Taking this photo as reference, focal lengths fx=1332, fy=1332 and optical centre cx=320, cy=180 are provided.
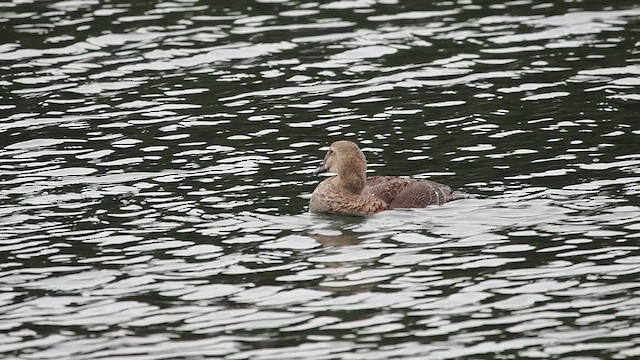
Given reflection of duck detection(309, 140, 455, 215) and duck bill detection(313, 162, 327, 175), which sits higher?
duck bill detection(313, 162, 327, 175)

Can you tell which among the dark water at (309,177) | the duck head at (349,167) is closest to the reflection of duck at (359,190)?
the duck head at (349,167)

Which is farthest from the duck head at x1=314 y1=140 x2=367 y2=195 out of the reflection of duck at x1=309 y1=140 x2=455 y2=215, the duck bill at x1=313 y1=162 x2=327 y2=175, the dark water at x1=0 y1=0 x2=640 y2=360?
the dark water at x1=0 y1=0 x2=640 y2=360

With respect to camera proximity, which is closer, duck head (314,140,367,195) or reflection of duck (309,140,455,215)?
reflection of duck (309,140,455,215)

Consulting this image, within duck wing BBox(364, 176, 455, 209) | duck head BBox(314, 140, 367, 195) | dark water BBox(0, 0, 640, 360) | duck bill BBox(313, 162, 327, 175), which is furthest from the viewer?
duck bill BBox(313, 162, 327, 175)

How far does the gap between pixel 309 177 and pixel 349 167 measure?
1072 mm

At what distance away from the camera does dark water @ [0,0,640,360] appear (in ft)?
32.5

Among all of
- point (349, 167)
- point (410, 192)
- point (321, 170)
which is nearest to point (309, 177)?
point (321, 170)

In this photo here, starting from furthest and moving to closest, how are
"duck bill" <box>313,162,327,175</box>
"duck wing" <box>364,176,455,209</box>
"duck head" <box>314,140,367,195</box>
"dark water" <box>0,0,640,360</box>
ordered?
1. "duck bill" <box>313,162,327,175</box>
2. "duck head" <box>314,140,367,195</box>
3. "duck wing" <box>364,176,455,209</box>
4. "dark water" <box>0,0,640,360</box>

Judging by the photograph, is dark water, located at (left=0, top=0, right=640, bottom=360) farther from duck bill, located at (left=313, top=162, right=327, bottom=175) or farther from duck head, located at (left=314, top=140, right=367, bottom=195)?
duck head, located at (left=314, top=140, right=367, bottom=195)

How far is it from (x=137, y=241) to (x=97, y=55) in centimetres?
834

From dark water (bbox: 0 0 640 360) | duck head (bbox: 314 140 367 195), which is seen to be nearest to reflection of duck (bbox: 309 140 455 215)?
duck head (bbox: 314 140 367 195)

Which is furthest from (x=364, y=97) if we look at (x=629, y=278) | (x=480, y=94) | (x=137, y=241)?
(x=629, y=278)

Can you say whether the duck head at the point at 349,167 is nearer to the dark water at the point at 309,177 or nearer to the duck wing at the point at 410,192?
the duck wing at the point at 410,192

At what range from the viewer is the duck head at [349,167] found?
13.4m
